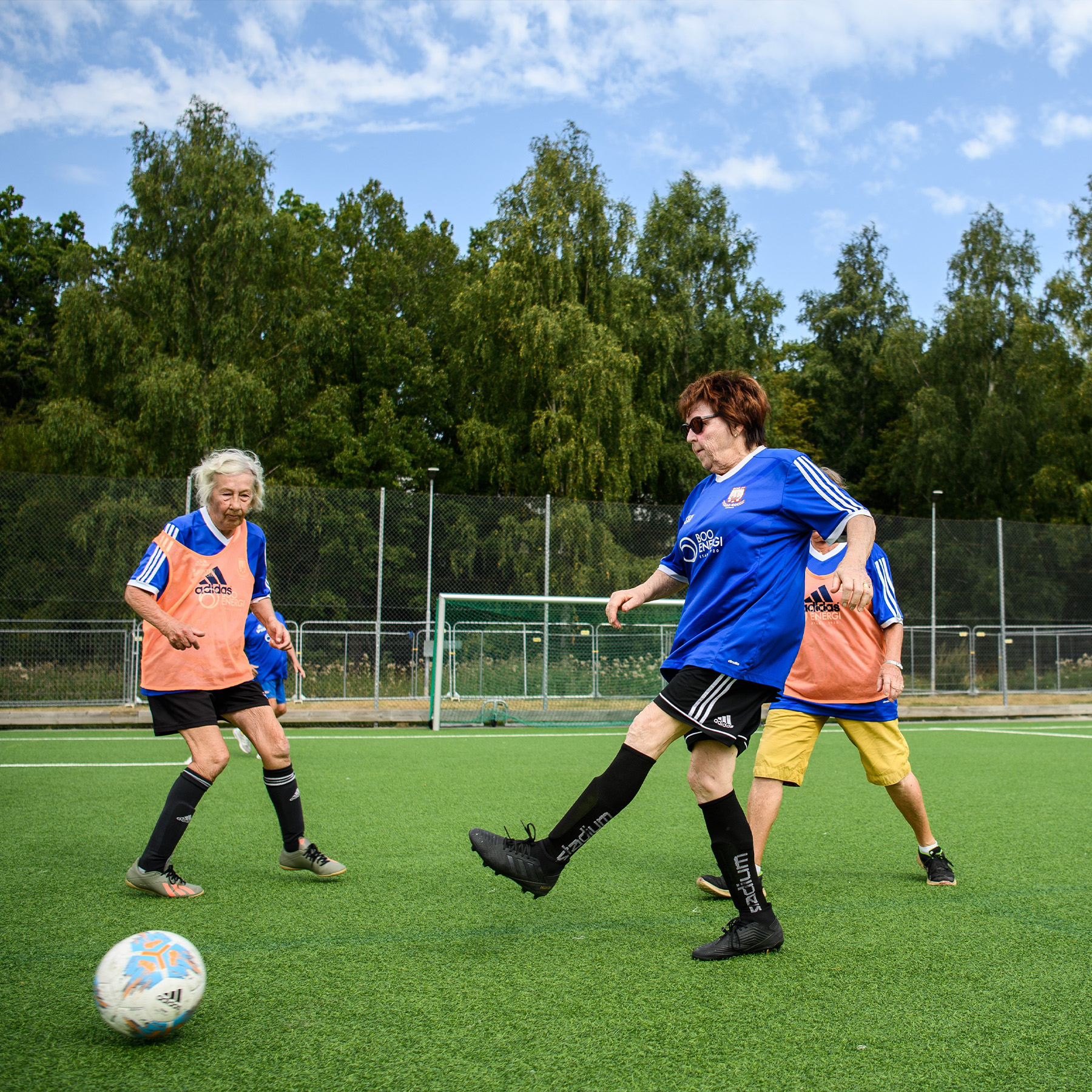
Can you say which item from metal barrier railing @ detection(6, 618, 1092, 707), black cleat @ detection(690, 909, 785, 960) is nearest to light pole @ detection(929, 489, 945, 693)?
metal barrier railing @ detection(6, 618, 1092, 707)

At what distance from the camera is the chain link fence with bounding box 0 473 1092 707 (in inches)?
546

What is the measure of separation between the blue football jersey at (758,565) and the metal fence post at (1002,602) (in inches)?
634

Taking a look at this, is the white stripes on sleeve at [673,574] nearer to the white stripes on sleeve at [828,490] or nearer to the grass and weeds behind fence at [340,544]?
the white stripes on sleeve at [828,490]

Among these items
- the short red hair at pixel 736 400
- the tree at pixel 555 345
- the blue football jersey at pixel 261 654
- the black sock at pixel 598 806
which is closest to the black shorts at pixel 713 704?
the black sock at pixel 598 806

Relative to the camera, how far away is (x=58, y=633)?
546 inches

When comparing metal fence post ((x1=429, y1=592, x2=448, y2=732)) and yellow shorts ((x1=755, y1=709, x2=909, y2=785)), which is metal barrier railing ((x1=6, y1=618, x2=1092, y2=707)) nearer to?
metal fence post ((x1=429, y1=592, x2=448, y2=732))

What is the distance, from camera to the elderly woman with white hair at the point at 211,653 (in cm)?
408

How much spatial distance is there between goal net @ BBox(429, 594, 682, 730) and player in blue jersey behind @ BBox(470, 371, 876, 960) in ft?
34.4

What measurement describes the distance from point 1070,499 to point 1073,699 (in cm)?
1328

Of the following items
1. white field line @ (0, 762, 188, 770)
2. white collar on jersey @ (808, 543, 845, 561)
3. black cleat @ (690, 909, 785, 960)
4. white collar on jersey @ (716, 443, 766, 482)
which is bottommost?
white field line @ (0, 762, 188, 770)

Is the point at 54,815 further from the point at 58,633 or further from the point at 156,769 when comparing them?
the point at 58,633

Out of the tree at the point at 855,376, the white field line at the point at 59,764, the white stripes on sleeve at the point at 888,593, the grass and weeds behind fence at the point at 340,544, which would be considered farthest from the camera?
the tree at the point at 855,376

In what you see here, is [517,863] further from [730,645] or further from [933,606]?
[933,606]

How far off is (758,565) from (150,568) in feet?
7.98
